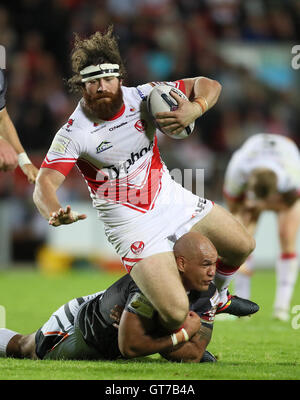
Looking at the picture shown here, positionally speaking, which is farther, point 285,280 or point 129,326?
point 285,280

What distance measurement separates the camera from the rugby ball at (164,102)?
17.2ft

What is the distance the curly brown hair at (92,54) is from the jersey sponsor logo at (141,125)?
339mm

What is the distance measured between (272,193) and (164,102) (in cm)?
323

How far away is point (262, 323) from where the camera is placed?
7.60 metres

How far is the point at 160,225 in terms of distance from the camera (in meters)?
5.48

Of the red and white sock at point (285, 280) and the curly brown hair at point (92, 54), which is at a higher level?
the curly brown hair at point (92, 54)

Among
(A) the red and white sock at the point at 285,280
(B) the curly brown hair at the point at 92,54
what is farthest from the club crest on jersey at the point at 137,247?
(A) the red and white sock at the point at 285,280

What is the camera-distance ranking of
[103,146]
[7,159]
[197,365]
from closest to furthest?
[7,159] → [197,365] → [103,146]

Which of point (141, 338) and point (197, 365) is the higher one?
point (141, 338)

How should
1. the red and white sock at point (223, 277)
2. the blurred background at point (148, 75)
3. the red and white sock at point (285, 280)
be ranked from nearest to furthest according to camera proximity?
the red and white sock at point (223, 277)
the red and white sock at point (285, 280)
the blurred background at point (148, 75)

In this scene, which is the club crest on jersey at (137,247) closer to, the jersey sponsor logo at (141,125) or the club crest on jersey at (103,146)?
the club crest on jersey at (103,146)

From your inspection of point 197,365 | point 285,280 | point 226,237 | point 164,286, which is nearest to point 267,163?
point 285,280

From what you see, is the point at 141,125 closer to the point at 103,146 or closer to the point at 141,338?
the point at 103,146

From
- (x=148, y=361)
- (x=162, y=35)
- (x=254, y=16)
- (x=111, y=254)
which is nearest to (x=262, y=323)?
(x=148, y=361)
